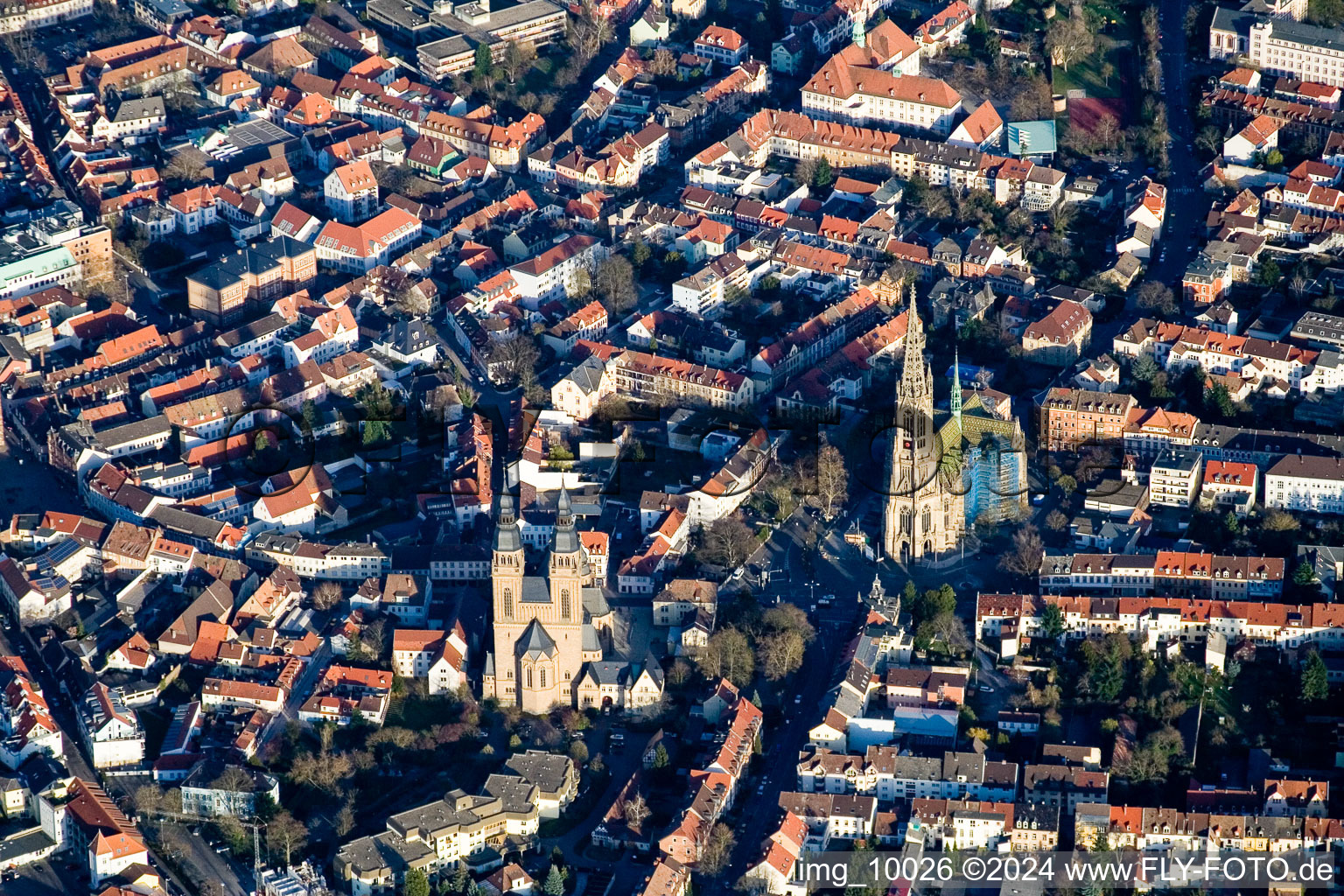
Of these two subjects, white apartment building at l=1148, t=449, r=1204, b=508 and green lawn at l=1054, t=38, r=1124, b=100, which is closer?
white apartment building at l=1148, t=449, r=1204, b=508

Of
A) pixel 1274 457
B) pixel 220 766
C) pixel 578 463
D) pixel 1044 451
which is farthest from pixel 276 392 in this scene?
pixel 1274 457

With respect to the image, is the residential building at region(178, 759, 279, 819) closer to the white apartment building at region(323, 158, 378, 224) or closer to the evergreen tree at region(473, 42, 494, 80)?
the white apartment building at region(323, 158, 378, 224)

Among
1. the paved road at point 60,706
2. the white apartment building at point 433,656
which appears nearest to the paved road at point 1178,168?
the white apartment building at point 433,656

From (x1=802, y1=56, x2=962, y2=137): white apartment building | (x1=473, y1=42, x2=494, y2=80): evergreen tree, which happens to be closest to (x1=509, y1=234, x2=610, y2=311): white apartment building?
(x1=802, y1=56, x2=962, y2=137): white apartment building

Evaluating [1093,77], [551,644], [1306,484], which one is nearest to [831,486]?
[551,644]

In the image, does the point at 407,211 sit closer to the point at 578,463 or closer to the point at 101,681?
the point at 578,463

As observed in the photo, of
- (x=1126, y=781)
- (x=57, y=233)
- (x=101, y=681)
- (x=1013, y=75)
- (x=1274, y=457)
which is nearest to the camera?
(x=1126, y=781)

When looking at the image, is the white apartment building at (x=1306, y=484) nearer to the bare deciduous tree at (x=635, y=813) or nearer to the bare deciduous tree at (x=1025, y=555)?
the bare deciduous tree at (x=1025, y=555)
